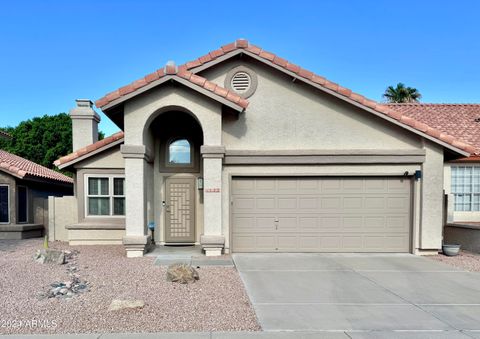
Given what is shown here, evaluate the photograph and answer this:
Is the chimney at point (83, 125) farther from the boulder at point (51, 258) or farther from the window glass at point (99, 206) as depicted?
the boulder at point (51, 258)

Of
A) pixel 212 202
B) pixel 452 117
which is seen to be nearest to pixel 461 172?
pixel 452 117

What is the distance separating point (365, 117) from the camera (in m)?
9.77

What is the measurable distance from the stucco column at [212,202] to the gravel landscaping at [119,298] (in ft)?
4.10

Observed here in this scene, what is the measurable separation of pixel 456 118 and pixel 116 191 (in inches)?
550

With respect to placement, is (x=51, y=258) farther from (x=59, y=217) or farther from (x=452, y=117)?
(x=452, y=117)

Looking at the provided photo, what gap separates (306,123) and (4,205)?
1201 cm

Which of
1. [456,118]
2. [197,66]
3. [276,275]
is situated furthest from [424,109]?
[276,275]

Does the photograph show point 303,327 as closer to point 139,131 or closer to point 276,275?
Answer: point 276,275

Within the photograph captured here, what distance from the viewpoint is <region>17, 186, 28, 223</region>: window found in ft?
44.4

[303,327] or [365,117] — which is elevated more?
[365,117]

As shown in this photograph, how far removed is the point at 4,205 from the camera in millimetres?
13281

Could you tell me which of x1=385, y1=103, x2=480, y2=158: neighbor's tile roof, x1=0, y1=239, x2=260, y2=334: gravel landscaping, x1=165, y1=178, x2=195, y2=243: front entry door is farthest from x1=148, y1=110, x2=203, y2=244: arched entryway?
x1=385, y1=103, x2=480, y2=158: neighbor's tile roof

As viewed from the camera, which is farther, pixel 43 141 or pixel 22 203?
pixel 43 141

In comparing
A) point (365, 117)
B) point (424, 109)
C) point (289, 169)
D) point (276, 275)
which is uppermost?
point (424, 109)
